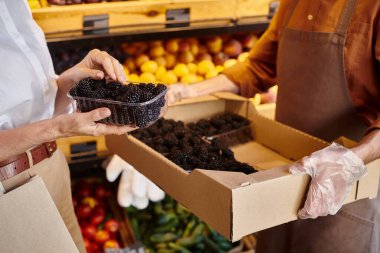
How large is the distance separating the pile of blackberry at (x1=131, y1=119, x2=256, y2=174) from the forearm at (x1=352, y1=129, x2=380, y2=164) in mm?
343

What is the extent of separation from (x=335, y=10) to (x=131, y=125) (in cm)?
85

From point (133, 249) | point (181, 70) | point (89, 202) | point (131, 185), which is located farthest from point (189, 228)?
point (181, 70)

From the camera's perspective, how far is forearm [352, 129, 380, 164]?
4.57 ft

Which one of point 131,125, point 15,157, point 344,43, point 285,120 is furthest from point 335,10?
point 15,157

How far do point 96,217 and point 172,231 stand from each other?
0.47 m

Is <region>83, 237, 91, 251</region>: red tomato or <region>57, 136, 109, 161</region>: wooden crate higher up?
<region>57, 136, 109, 161</region>: wooden crate

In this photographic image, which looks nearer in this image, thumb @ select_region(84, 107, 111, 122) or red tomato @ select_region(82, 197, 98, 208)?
thumb @ select_region(84, 107, 111, 122)

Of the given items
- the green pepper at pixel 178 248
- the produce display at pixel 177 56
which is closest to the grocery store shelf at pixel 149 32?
the produce display at pixel 177 56

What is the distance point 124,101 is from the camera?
1381mm

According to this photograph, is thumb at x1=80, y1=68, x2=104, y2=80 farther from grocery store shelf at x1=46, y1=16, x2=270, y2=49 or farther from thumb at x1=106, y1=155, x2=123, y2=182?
thumb at x1=106, y1=155, x2=123, y2=182

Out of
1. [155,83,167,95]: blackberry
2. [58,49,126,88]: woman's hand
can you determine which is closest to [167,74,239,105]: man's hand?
[58,49,126,88]: woman's hand

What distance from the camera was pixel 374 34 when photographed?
5.12ft

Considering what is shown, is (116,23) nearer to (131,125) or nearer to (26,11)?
(26,11)

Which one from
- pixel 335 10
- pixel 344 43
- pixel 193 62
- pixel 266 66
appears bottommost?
pixel 193 62
